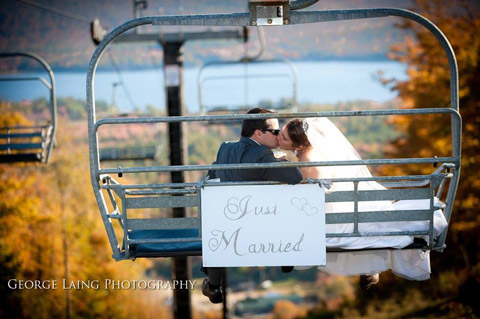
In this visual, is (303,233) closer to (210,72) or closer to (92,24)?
(92,24)

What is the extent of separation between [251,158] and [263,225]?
1.43 ft

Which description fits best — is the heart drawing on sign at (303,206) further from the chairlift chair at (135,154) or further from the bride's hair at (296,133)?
the chairlift chair at (135,154)

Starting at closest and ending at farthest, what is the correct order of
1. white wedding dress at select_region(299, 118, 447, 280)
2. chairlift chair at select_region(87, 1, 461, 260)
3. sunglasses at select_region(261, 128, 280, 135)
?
1. chairlift chair at select_region(87, 1, 461, 260)
2. white wedding dress at select_region(299, 118, 447, 280)
3. sunglasses at select_region(261, 128, 280, 135)

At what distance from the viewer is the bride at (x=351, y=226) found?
3.88 m

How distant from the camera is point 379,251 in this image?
13.6ft

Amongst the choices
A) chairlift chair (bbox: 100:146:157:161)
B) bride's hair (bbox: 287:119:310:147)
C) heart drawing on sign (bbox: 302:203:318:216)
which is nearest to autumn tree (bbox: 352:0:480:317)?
chairlift chair (bbox: 100:146:157:161)

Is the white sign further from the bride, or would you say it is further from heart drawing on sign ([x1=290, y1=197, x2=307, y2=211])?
the bride

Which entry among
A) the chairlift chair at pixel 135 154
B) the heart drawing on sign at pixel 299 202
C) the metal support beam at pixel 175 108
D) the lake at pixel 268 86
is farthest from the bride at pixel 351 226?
the lake at pixel 268 86

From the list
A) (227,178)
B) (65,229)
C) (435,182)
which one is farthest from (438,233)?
(65,229)

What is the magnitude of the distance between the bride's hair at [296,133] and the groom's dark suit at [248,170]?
485 millimetres

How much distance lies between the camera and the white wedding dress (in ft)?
12.6

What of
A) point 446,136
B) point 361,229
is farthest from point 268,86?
point 361,229

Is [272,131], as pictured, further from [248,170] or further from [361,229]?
[361,229]

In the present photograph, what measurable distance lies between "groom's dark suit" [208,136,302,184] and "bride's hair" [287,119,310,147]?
0.48 meters
